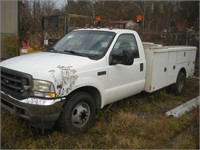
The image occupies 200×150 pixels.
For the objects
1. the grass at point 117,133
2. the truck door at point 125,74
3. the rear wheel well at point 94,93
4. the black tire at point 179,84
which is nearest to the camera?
the grass at point 117,133

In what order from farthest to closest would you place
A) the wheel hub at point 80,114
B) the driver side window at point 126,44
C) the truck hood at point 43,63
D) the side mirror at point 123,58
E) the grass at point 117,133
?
1. the driver side window at point 126,44
2. the side mirror at point 123,58
3. the wheel hub at point 80,114
4. the grass at point 117,133
5. the truck hood at point 43,63

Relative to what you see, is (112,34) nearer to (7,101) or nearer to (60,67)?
(60,67)

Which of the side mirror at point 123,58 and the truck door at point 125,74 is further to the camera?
the truck door at point 125,74

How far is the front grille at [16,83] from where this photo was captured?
384cm

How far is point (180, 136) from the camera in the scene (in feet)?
14.3

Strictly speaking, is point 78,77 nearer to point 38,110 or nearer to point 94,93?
point 94,93

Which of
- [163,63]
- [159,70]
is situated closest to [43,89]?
[159,70]

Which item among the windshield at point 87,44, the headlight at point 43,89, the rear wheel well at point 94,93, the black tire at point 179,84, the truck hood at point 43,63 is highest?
the windshield at point 87,44

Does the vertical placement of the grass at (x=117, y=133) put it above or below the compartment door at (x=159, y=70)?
below

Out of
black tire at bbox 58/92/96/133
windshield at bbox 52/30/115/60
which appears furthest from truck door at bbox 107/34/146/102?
black tire at bbox 58/92/96/133

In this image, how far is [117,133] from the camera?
4465 millimetres

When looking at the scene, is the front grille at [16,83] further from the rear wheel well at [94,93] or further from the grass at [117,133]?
the rear wheel well at [94,93]

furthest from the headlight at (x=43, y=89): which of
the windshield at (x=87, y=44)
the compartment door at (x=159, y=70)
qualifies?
the compartment door at (x=159, y=70)

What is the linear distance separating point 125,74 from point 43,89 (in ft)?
6.30
